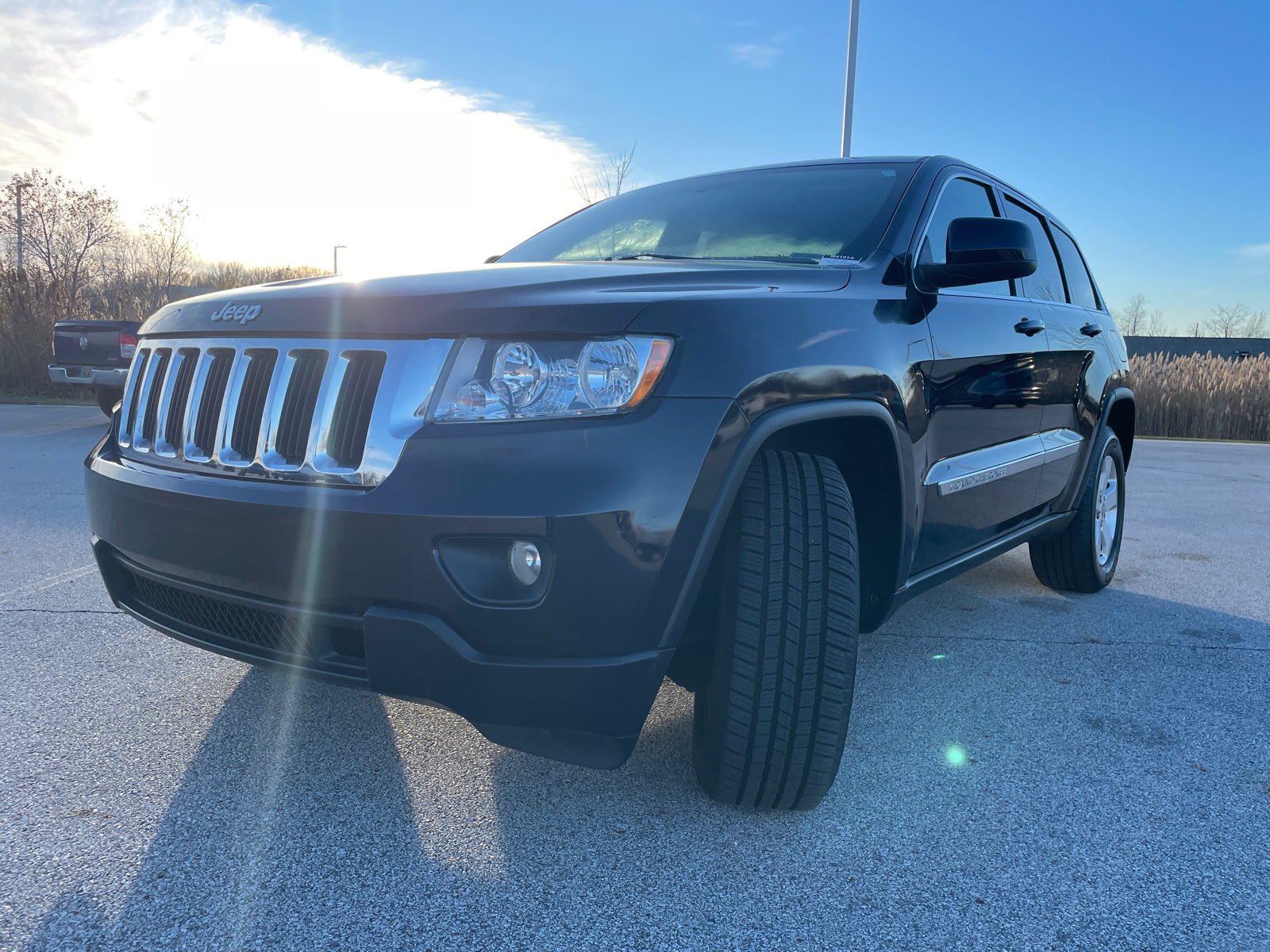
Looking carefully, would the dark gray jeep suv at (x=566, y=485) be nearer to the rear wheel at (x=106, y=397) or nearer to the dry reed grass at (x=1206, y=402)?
the rear wheel at (x=106, y=397)

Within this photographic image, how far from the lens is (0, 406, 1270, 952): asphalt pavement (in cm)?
166

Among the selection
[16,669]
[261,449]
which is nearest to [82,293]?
[16,669]

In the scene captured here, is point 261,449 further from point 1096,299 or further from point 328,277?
point 1096,299

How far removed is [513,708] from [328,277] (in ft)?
4.18

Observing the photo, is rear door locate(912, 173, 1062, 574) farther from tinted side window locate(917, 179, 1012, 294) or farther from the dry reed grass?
the dry reed grass

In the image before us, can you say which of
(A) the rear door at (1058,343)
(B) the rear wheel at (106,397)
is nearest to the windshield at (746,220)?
(A) the rear door at (1058,343)

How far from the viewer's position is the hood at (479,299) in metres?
1.72

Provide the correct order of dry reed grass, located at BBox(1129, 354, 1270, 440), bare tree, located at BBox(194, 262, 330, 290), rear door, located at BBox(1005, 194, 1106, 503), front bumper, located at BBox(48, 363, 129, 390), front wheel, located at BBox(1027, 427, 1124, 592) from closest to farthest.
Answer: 1. rear door, located at BBox(1005, 194, 1106, 503)
2. front wheel, located at BBox(1027, 427, 1124, 592)
3. front bumper, located at BBox(48, 363, 129, 390)
4. dry reed grass, located at BBox(1129, 354, 1270, 440)
5. bare tree, located at BBox(194, 262, 330, 290)

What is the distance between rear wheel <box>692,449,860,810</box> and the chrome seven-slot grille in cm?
72

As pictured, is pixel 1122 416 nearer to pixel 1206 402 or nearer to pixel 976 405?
pixel 976 405

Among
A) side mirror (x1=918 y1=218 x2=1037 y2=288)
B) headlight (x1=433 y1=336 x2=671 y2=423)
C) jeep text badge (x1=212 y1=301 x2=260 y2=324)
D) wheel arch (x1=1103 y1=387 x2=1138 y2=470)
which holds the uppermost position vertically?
side mirror (x1=918 y1=218 x2=1037 y2=288)

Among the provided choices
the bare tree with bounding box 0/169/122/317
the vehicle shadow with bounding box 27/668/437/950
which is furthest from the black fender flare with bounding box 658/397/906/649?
the bare tree with bounding box 0/169/122/317

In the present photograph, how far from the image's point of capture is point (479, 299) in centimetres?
177

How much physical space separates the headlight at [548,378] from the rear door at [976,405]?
1053 millimetres
